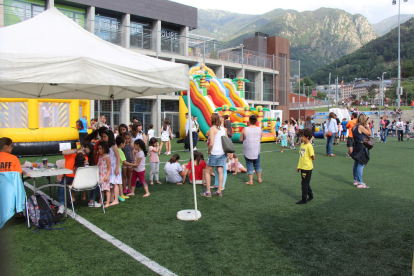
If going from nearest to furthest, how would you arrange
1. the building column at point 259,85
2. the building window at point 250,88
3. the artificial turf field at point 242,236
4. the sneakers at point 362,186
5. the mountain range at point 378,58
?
the artificial turf field at point 242,236, the sneakers at point 362,186, the building window at point 250,88, the building column at point 259,85, the mountain range at point 378,58

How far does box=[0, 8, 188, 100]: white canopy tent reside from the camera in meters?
4.48

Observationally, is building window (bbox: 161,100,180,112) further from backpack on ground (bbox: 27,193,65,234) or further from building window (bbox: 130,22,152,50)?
backpack on ground (bbox: 27,193,65,234)

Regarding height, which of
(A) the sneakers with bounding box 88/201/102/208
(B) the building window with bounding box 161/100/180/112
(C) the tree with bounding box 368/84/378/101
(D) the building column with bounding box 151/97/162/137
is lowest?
(A) the sneakers with bounding box 88/201/102/208

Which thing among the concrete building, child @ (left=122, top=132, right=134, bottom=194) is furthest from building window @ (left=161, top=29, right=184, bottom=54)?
child @ (left=122, top=132, right=134, bottom=194)

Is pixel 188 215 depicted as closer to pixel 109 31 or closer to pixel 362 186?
pixel 362 186

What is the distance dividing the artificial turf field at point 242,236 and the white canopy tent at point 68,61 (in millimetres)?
2227

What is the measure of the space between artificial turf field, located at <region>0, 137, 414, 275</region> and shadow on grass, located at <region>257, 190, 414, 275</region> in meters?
0.01

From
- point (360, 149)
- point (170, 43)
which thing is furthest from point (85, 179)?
point (170, 43)

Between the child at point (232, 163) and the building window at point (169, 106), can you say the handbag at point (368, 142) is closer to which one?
the child at point (232, 163)

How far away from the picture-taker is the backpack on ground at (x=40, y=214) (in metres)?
4.79

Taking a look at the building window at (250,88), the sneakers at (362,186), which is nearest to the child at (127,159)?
the sneakers at (362,186)

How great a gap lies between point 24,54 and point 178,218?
3.47m

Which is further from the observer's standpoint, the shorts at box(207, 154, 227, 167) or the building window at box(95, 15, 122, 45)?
the building window at box(95, 15, 122, 45)

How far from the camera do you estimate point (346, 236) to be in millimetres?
4434
